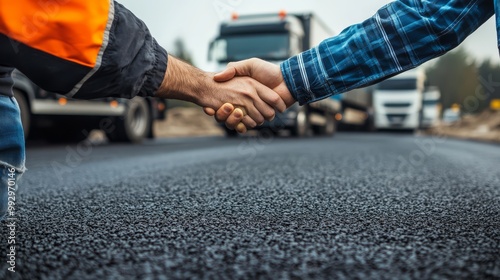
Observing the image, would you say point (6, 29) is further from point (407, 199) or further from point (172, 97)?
point (407, 199)

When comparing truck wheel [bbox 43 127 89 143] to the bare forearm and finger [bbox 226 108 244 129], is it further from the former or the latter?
the bare forearm

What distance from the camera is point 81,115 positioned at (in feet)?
26.4

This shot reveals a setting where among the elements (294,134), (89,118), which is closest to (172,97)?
(89,118)

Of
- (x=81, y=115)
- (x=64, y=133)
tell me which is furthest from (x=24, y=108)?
(x=64, y=133)

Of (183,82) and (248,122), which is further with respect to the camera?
(248,122)

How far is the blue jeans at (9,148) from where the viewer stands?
5.75 feet

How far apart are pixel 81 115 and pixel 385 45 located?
265 inches

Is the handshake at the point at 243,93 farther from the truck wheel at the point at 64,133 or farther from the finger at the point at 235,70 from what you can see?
the truck wheel at the point at 64,133

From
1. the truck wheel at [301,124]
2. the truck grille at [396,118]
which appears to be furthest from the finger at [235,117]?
the truck grille at [396,118]

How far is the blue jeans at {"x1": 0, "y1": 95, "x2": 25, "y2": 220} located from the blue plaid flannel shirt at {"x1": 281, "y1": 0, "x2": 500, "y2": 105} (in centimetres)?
115

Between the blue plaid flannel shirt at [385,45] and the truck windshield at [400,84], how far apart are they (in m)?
19.3

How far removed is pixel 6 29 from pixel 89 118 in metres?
7.43

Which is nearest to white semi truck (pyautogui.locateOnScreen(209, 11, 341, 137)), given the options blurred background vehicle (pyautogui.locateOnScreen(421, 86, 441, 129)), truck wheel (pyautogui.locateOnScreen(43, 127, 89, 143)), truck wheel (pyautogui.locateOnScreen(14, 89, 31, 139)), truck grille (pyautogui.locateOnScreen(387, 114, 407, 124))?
Answer: truck wheel (pyautogui.locateOnScreen(43, 127, 89, 143))

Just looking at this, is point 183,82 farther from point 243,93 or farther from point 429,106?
point 429,106
